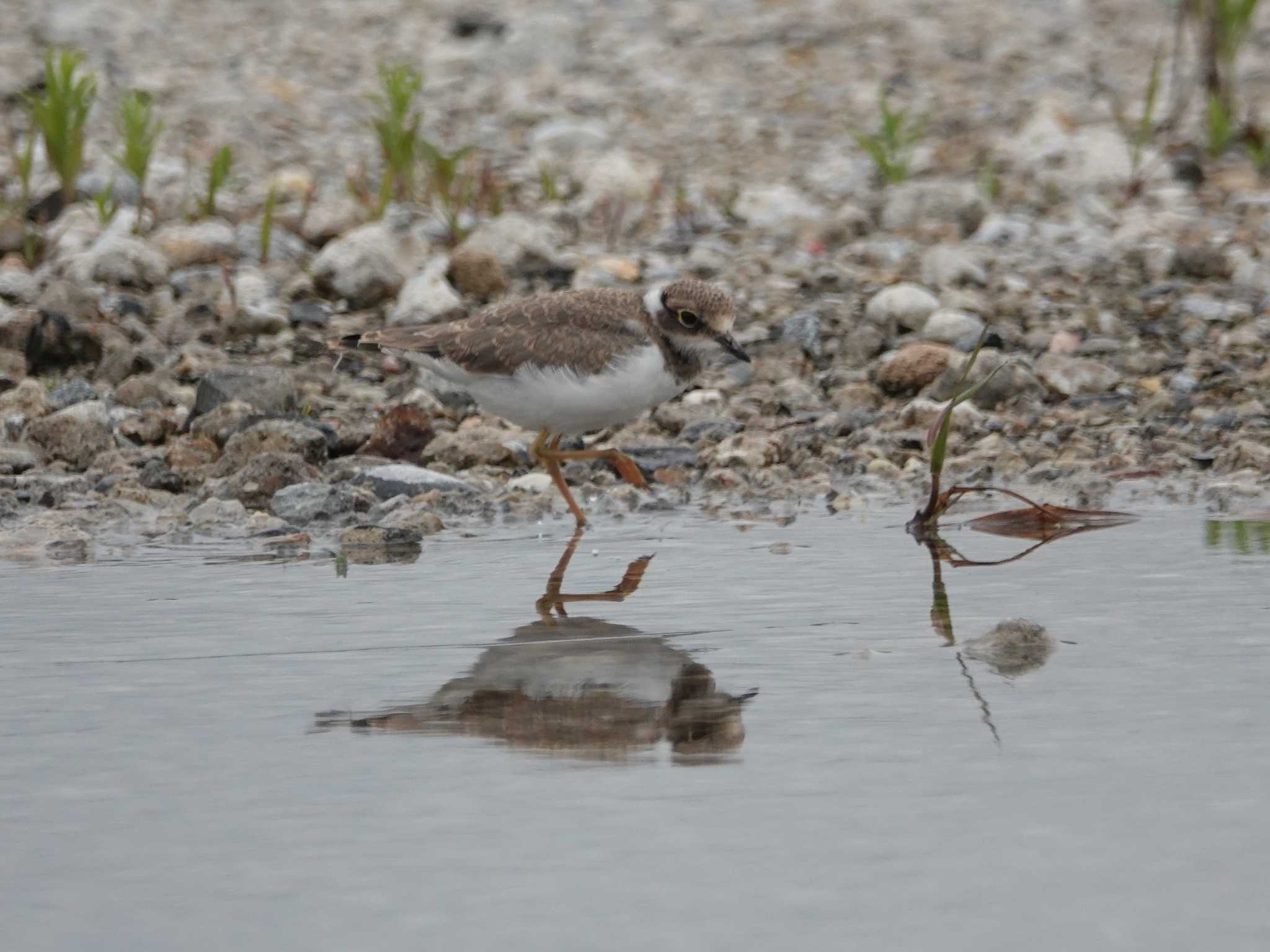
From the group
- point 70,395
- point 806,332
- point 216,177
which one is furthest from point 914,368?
point 216,177

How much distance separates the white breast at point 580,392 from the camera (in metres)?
6.79

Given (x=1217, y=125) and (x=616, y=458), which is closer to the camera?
(x=616, y=458)

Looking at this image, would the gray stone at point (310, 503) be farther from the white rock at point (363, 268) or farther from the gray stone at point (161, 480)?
the white rock at point (363, 268)

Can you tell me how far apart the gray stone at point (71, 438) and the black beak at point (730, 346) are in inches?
112

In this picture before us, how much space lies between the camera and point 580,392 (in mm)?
6793

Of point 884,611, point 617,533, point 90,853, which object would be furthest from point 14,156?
point 90,853

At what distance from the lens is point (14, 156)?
11289 millimetres

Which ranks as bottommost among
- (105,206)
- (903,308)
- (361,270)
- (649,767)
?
(649,767)

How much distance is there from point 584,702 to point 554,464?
10.3 feet

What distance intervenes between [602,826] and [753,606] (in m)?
1.94

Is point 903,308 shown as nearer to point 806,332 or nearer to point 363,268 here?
point 806,332

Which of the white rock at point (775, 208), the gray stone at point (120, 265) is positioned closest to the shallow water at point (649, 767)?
the gray stone at point (120, 265)

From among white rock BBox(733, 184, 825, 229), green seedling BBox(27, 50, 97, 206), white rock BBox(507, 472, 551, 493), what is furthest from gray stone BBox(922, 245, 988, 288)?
green seedling BBox(27, 50, 97, 206)

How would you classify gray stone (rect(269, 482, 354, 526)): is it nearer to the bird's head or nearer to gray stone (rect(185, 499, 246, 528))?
gray stone (rect(185, 499, 246, 528))
